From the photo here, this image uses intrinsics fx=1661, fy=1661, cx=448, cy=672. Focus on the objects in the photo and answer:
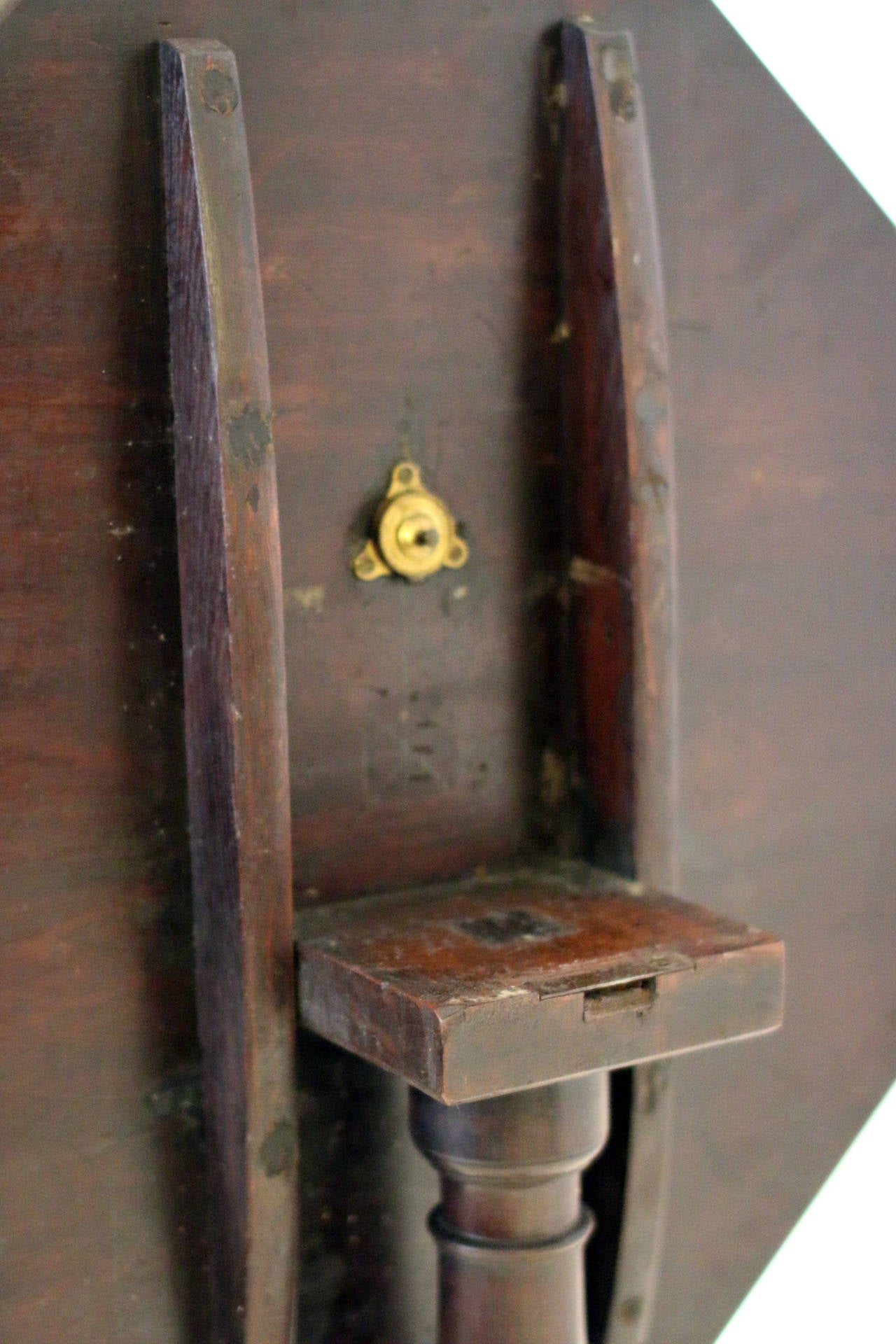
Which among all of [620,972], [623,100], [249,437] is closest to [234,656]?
[249,437]

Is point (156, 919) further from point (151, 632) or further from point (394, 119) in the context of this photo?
point (394, 119)

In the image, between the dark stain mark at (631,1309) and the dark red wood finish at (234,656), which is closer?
the dark red wood finish at (234,656)

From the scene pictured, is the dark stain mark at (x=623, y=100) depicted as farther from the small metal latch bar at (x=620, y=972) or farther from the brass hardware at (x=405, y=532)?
the small metal latch bar at (x=620, y=972)

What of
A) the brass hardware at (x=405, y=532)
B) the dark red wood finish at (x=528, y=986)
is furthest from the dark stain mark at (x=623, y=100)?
the dark red wood finish at (x=528, y=986)

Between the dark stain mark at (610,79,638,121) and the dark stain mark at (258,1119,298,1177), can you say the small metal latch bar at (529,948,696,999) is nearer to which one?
the dark stain mark at (258,1119,298,1177)

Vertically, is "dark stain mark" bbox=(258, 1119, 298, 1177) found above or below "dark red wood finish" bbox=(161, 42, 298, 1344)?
below

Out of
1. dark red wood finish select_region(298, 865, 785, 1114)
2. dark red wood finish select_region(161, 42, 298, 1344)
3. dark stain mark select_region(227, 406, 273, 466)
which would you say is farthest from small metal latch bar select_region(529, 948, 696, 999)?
dark stain mark select_region(227, 406, 273, 466)
